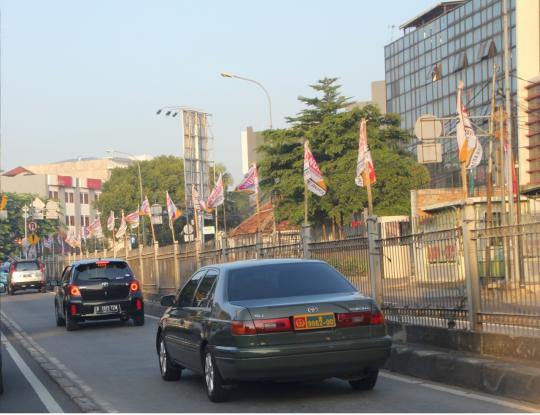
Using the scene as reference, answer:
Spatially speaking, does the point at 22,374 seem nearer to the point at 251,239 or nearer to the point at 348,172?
the point at 251,239

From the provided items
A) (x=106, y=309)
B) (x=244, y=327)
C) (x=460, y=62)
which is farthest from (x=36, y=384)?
(x=460, y=62)

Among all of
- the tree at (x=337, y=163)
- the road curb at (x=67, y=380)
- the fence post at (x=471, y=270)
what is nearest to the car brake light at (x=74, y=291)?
the road curb at (x=67, y=380)

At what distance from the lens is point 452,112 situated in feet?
264

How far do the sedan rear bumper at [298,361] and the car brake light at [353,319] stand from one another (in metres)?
0.18

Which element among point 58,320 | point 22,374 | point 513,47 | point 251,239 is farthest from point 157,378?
point 513,47

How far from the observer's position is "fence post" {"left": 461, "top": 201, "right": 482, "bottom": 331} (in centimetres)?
1133

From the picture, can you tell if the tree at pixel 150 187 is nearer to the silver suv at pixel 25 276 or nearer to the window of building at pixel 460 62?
the window of building at pixel 460 62

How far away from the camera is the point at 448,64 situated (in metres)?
82.6

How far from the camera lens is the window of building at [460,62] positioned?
3140 inches

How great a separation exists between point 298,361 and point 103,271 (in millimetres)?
14359

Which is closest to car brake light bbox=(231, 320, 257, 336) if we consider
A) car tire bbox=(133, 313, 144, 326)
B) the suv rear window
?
car tire bbox=(133, 313, 144, 326)

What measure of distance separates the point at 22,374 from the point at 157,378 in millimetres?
2420

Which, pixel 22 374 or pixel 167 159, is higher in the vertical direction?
pixel 167 159

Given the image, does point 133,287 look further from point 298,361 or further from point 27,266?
point 27,266
